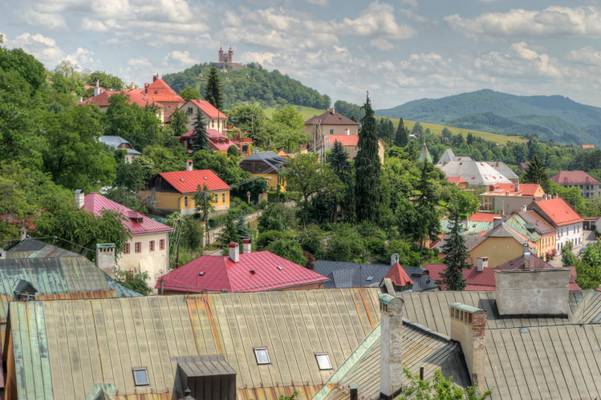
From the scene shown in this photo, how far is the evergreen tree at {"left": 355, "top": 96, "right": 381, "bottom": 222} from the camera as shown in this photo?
82.3m

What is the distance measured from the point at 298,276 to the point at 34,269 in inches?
923

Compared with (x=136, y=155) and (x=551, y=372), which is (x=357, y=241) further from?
(x=551, y=372)

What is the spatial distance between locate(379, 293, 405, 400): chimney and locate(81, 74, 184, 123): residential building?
89.4 m

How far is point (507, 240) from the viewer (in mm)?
91500

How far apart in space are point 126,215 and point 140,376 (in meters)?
39.5

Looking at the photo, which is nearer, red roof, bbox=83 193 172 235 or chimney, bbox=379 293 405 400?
chimney, bbox=379 293 405 400

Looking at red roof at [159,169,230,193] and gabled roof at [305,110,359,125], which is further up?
gabled roof at [305,110,359,125]

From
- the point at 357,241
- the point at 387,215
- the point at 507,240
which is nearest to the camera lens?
the point at 357,241

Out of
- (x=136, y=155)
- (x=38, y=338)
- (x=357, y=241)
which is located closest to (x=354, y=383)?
(x=38, y=338)

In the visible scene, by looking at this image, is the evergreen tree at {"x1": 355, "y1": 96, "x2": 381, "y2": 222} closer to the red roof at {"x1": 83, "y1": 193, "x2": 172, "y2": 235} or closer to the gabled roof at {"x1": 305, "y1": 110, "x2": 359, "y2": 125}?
the red roof at {"x1": 83, "y1": 193, "x2": 172, "y2": 235}

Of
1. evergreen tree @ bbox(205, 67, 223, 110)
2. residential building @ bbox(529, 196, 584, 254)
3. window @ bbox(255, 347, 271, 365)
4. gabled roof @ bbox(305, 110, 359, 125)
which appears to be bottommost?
residential building @ bbox(529, 196, 584, 254)

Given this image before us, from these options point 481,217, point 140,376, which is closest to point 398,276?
point 140,376

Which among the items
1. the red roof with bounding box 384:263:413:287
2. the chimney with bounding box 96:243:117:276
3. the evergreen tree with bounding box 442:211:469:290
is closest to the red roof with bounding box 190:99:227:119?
the evergreen tree with bounding box 442:211:469:290

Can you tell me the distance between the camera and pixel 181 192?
78562 millimetres
